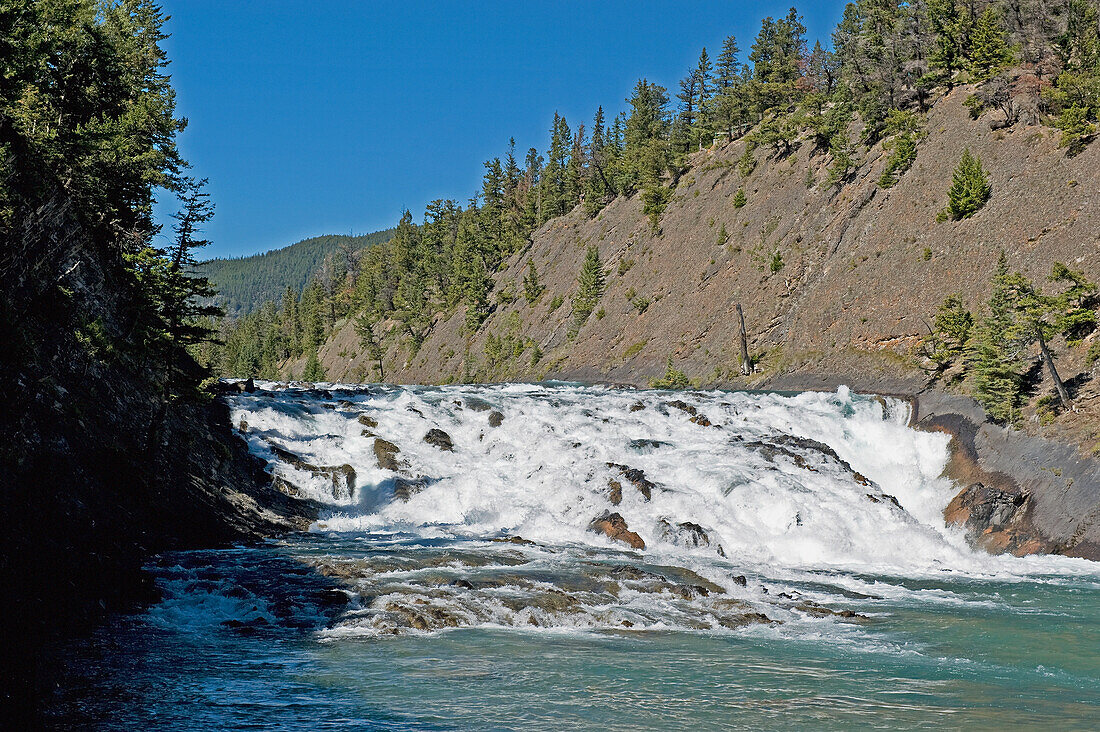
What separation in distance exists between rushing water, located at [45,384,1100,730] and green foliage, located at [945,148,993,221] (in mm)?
15169

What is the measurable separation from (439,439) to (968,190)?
3207 centimetres

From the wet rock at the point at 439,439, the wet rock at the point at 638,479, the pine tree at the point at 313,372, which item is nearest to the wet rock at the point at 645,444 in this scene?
the wet rock at the point at 638,479

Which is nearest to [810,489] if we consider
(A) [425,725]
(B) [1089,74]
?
(A) [425,725]

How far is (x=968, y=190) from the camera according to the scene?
4094 cm

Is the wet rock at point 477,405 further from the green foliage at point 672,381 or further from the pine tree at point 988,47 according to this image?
the pine tree at point 988,47

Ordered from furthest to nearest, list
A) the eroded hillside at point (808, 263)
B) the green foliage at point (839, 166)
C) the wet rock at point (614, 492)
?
the green foliage at point (839, 166), the eroded hillside at point (808, 263), the wet rock at point (614, 492)

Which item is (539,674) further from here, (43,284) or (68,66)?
(68,66)

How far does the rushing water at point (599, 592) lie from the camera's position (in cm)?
1019

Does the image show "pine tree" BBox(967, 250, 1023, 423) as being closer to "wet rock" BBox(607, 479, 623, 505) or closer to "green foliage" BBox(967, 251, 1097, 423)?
"green foliage" BBox(967, 251, 1097, 423)

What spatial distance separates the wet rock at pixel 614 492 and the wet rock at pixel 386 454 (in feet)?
25.2

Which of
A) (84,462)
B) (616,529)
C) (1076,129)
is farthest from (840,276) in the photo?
(84,462)

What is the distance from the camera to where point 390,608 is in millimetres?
14359

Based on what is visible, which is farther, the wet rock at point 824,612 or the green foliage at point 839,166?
the green foliage at point 839,166

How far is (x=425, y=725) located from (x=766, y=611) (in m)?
8.84
